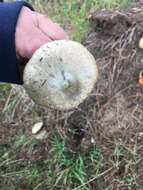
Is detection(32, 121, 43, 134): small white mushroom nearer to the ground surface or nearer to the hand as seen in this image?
the ground surface

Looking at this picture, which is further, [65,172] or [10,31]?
[65,172]

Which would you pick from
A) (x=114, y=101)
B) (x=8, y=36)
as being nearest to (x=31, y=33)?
(x=8, y=36)

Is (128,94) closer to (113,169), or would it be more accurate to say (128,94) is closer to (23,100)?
(113,169)

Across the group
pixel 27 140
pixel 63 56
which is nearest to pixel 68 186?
pixel 27 140

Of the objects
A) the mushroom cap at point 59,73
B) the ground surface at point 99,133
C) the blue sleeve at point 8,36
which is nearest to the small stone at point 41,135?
the ground surface at point 99,133

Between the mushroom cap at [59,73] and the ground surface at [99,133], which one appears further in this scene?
the ground surface at [99,133]

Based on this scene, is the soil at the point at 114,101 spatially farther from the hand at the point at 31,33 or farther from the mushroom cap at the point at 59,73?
the hand at the point at 31,33
